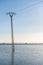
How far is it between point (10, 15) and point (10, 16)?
309mm

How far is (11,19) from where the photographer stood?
33156mm

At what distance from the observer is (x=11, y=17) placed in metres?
33.5

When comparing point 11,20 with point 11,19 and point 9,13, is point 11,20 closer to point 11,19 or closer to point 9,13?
point 11,19

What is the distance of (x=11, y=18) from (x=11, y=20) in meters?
0.40

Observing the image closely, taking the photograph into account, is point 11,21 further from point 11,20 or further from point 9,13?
point 9,13

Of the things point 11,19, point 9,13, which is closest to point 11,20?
point 11,19

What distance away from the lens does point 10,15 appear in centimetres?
3416

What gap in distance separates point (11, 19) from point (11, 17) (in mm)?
517

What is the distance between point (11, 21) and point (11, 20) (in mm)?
240

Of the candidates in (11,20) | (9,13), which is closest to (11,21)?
(11,20)

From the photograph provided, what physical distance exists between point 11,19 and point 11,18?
8.1 inches

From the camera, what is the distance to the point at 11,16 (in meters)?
33.8
